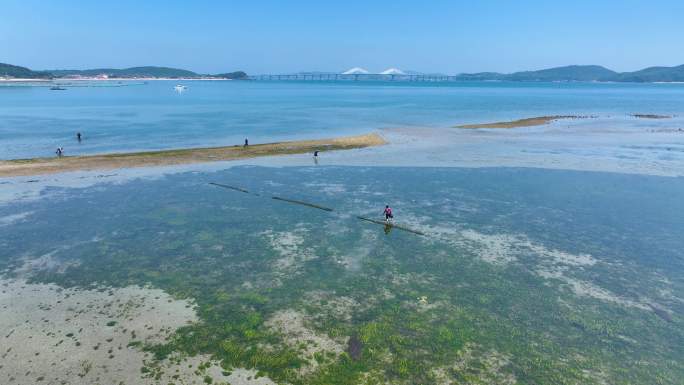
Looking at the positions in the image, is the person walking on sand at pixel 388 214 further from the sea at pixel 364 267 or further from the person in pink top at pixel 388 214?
the sea at pixel 364 267

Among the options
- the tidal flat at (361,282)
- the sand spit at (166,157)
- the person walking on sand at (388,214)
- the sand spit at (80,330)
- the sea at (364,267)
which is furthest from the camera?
the sand spit at (166,157)

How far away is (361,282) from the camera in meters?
24.8

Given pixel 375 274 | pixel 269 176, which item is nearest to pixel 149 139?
pixel 269 176

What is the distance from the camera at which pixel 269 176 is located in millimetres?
49562

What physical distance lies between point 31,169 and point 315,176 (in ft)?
105

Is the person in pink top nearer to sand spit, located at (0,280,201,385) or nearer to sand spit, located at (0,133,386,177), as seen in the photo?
sand spit, located at (0,280,201,385)

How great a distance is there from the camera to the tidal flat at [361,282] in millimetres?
17938

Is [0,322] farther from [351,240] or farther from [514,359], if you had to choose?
[514,359]

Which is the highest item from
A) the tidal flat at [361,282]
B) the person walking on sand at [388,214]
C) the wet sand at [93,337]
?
the person walking on sand at [388,214]

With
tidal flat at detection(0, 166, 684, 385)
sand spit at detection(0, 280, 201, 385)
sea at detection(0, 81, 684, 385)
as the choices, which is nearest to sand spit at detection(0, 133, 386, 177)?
sea at detection(0, 81, 684, 385)

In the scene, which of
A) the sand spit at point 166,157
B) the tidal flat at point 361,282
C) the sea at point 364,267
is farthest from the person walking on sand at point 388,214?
the sand spit at point 166,157

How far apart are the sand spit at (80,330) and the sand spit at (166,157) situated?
31.5 m

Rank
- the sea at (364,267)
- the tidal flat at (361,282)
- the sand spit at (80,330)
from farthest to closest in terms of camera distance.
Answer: the sea at (364,267) < the tidal flat at (361,282) < the sand spit at (80,330)

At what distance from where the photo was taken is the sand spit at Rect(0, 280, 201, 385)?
17219 millimetres
